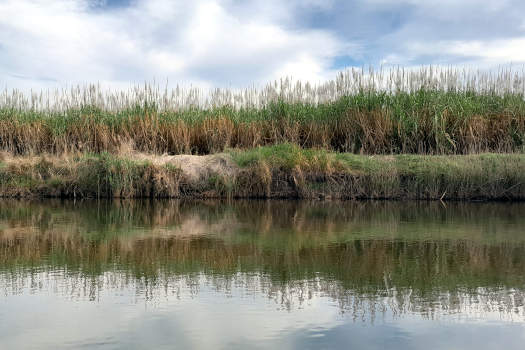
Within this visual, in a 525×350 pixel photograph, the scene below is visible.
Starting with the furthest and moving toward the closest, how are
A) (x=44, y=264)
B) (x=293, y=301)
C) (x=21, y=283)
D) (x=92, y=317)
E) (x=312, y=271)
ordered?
(x=44, y=264), (x=312, y=271), (x=21, y=283), (x=293, y=301), (x=92, y=317)

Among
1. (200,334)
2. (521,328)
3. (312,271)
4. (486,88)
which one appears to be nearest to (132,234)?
(312,271)

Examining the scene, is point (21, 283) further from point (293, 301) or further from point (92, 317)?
point (293, 301)

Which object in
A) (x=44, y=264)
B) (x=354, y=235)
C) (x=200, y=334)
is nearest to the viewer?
(x=200, y=334)

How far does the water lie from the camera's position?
3.73 m

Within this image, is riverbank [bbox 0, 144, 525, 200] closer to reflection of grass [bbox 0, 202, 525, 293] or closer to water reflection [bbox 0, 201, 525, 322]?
reflection of grass [bbox 0, 202, 525, 293]

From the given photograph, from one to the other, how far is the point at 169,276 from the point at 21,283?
128cm

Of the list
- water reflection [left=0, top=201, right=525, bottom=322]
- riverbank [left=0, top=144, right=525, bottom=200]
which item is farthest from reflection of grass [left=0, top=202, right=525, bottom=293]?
riverbank [left=0, top=144, right=525, bottom=200]

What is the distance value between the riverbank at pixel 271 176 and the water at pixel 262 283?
2.98 m

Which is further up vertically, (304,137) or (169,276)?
(304,137)

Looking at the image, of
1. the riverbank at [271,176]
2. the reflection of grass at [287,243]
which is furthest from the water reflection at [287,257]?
the riverbank at [271,176]

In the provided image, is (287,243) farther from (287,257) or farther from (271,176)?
(271,176)

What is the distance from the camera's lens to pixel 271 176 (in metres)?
12.8

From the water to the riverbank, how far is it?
2983 mm

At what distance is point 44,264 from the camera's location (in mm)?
5949
